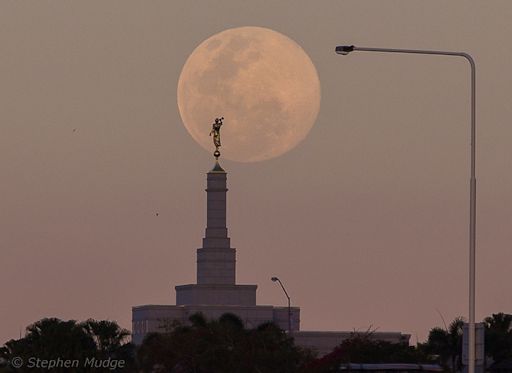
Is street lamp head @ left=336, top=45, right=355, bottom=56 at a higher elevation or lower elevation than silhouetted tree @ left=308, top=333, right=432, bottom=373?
higher

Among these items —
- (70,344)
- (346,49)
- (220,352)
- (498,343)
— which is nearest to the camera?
(346,49)

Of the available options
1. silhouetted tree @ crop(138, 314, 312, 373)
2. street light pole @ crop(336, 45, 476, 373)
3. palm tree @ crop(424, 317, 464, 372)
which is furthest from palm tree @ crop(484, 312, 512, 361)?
street light pole @ crop(336, 45, 476, 373)

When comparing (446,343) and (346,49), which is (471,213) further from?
(446,343)

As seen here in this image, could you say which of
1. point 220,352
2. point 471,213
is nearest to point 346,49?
point 471,213

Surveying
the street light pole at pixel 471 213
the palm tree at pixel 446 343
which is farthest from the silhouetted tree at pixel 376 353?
the street light pole at pixel 471 213

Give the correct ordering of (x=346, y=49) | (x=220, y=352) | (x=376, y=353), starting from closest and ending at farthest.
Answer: (x=346, y=49), (x=220, y=352), (x=376, y=353)

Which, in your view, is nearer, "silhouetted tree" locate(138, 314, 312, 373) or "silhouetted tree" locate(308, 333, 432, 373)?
"silhouetted tree" locate(138, 314, 312, 373)

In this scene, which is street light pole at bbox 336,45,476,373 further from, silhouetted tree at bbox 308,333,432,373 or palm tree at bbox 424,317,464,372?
palm tree at bbox 424,317,464,372

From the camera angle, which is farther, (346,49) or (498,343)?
(498,343)

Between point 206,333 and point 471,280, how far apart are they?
185 ft

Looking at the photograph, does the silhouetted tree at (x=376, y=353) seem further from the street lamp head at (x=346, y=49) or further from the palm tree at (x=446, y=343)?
the street lamp head at (x=346, y=49)

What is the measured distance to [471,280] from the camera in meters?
47.1

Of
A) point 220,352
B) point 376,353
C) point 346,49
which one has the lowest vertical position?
point 220,352

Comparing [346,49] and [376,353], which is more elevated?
[346,49]
